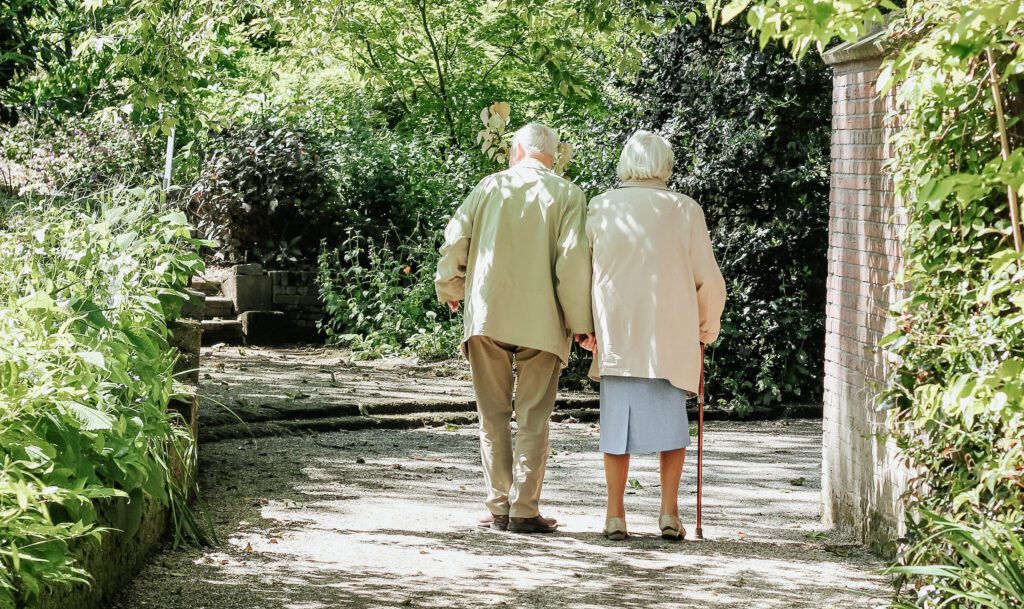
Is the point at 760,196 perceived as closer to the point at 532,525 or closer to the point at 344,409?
the point at 344,409

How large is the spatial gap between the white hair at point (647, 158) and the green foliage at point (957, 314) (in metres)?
1.39

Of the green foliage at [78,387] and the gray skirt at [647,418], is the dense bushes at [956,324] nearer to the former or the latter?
the gray skirt at [647,418]

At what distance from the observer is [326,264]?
13.2m

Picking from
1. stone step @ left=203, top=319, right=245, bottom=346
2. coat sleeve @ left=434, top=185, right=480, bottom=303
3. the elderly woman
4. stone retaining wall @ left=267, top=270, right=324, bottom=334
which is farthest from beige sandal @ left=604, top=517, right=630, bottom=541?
stone retaining wall @ left=267, top=270, right=324, bottom=334

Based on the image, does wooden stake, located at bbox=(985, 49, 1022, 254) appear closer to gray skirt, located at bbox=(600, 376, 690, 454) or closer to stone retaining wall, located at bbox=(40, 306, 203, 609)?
gray skirt, located at bbox=(600, 376, 690, 454)

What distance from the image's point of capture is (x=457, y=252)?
6176 millimetres

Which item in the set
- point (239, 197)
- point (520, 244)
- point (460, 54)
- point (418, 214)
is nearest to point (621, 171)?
point (520, 244)

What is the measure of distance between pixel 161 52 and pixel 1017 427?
546 centimetres

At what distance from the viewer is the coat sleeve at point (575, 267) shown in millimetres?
5957

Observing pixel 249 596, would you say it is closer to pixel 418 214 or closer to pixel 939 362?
pixel 939 362

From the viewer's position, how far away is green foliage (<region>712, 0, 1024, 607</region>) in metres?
3.35

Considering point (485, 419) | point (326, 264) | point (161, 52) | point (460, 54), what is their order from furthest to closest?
point (460, 54) → point (326, 264) → point (161, 52) → point (485, 419)

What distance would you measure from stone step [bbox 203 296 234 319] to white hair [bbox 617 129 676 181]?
26.9ft

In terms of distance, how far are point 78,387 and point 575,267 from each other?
Result: 267 cm
